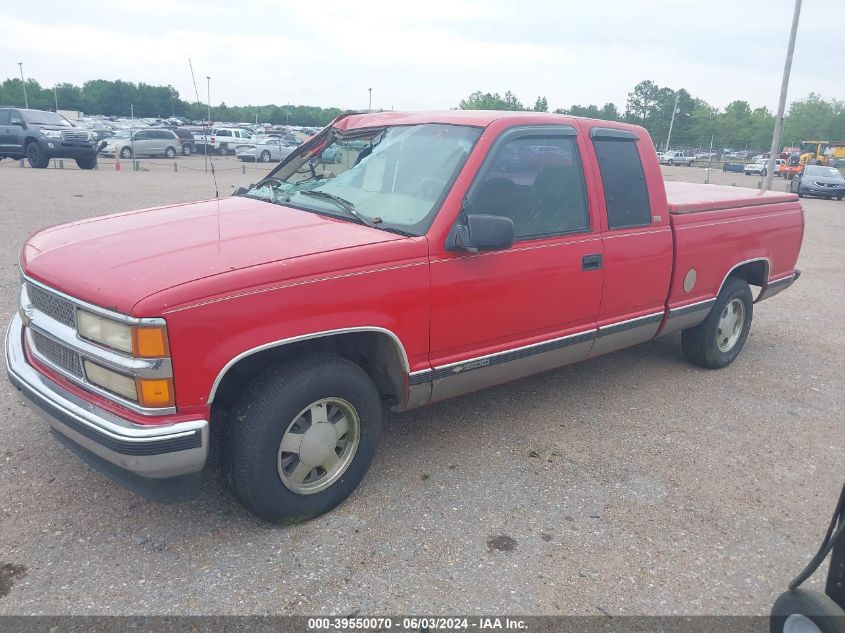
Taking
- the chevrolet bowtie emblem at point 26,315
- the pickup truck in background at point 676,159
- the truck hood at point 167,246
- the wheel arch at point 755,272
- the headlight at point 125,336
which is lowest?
the pickup truck in background at point 676,159

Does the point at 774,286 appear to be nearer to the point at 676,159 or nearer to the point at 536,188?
the point at 536,188

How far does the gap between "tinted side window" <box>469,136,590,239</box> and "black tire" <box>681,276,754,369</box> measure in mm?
1915

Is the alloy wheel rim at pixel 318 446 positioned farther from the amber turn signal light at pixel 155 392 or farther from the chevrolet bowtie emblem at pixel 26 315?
the chevrolet bowtie emblem at pixel 26 315

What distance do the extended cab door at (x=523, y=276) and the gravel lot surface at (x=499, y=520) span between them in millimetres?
566

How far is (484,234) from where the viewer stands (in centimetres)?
334

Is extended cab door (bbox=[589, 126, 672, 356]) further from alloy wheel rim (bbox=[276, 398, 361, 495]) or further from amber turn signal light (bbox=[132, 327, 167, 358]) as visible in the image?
amber turn signal light (bbox=[132, 327, 167, 358])

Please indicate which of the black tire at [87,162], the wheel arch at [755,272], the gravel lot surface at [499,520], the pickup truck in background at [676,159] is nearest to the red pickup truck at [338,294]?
the gravel lot surface at [499,520]

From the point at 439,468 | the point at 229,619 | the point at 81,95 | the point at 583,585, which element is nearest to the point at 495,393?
the point at 439,468

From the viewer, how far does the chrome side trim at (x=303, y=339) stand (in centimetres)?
277

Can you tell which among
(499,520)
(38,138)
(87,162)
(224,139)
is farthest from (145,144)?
(499,520)

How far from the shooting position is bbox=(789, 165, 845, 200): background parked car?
85.9 ft

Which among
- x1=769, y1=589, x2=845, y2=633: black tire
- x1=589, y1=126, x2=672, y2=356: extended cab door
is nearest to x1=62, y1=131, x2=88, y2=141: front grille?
x1=589, y1=126, x2=672, y2=356: extended cab door

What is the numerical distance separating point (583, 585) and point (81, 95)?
107836mm

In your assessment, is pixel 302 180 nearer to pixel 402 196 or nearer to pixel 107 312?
pixel 402 196
